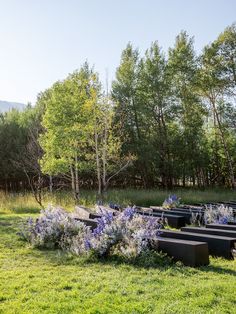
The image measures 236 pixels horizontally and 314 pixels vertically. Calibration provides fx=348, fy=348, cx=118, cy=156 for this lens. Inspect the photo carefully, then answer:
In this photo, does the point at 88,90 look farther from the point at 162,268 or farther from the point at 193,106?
the point at 162,268

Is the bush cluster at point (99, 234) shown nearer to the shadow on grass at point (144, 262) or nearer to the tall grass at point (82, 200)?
the shadow on grass at point (144, 262)

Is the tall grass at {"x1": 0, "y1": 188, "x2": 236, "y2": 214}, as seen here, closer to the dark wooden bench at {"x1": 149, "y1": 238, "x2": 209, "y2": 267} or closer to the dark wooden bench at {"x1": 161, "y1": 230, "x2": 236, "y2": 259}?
the dark wooden bench at {"x1": 161, "y1": 230, "x2": 236, "y2": 259}

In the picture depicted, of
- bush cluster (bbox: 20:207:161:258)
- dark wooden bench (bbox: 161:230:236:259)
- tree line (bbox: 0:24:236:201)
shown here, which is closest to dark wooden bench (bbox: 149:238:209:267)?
bush cluster (bbox: 20:207:161:258)

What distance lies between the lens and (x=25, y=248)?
19.3ft

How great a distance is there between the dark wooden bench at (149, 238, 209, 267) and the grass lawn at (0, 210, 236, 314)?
151mm

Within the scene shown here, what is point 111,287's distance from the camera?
3564mm

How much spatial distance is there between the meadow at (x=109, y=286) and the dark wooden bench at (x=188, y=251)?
11 cm

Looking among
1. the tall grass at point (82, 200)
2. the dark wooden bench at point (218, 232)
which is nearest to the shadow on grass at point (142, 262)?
the dark wooden bench at point (218, 232)

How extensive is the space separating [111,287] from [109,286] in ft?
0.16

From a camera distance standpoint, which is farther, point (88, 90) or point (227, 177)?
point (227, 177)

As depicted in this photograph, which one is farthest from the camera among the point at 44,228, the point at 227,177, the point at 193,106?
the point at 227,177

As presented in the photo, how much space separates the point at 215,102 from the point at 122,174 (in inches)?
296

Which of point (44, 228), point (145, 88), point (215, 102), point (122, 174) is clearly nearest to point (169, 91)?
point (145, 88)

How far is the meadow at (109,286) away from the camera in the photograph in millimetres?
3076
